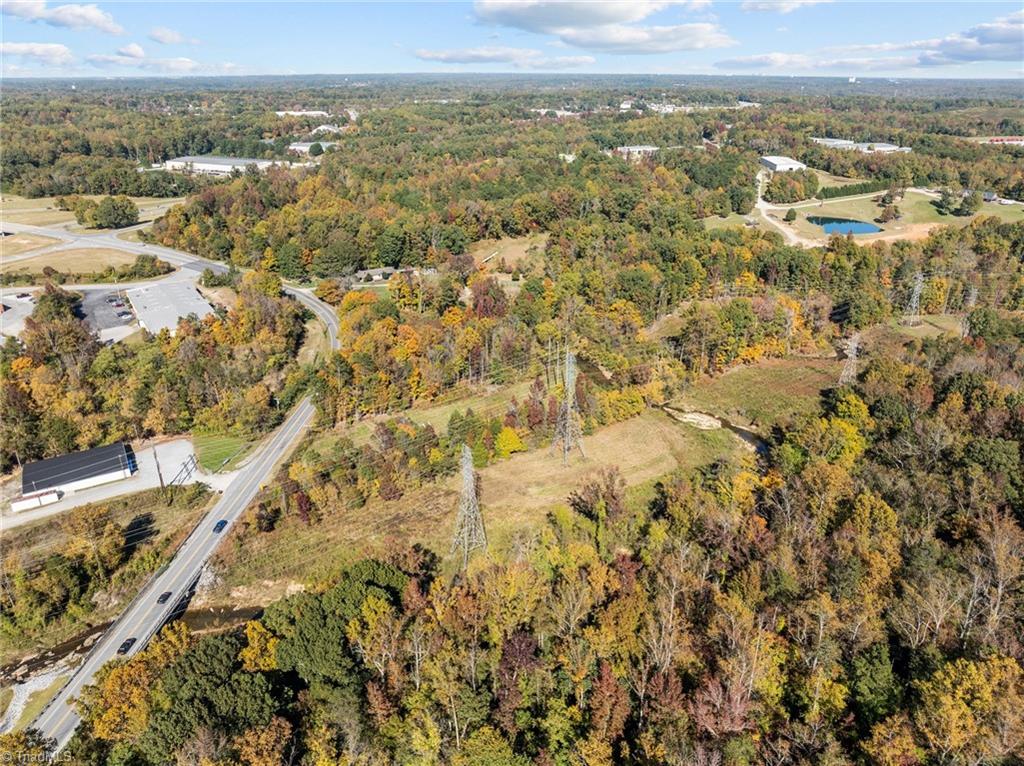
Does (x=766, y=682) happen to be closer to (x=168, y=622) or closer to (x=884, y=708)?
(x=884, y=708)

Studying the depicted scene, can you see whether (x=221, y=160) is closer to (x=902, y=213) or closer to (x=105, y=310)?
(x=105, y=310)

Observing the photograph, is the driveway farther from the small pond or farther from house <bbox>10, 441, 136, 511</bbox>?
the small pond

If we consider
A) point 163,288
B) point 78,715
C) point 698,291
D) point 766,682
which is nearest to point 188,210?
point 163,288

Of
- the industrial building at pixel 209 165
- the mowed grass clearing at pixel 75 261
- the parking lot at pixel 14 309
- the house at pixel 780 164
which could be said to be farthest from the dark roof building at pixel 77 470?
the house at pixel 780 164

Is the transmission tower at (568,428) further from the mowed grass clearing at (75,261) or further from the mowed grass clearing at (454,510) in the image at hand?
the mowed grass clearing at (75,261)

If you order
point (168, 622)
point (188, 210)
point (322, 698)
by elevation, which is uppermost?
point (188, 210)

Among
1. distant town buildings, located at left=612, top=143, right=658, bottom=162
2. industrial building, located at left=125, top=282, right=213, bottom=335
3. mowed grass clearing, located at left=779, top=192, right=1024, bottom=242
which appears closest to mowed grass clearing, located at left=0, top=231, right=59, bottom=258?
industrial building, located at left=125, top=282, right=213, bottom=335
